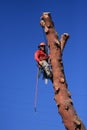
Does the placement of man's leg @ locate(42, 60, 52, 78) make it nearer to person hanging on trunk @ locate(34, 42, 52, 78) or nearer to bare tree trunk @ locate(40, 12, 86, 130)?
person hanging on trunk @ locate(34, 42, 52, 78)

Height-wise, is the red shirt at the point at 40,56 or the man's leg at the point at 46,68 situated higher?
the red shirt at the point at 40,56

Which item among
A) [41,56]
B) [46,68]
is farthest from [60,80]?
[41,56]

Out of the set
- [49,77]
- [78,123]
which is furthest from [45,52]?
[78,123]

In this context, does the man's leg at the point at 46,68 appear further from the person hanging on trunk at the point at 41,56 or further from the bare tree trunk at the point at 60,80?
the bare tree trunk at the point at 60,80

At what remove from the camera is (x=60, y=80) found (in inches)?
169

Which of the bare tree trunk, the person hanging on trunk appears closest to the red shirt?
the person hanging on trunk

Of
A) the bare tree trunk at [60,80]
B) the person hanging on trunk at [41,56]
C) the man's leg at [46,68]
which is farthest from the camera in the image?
the person hanging on trunk at [41,56]

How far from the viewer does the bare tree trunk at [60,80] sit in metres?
4.09

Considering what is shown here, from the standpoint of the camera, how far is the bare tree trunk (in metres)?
4.09

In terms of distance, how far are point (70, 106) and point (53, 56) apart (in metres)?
0.69

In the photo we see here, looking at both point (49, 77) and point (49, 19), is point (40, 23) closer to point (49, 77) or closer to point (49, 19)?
point (49, 19)

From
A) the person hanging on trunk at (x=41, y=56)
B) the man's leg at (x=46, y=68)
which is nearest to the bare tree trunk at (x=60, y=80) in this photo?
the man's leg at (x=46, y=68)

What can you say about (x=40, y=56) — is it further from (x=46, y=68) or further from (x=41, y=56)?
(x=46, y=68)

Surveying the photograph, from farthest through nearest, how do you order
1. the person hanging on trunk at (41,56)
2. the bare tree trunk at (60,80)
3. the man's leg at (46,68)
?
the person hanging on trunk at (41,56) < the man's leg at (46,68) < the bare tree trunk at (60,80)
